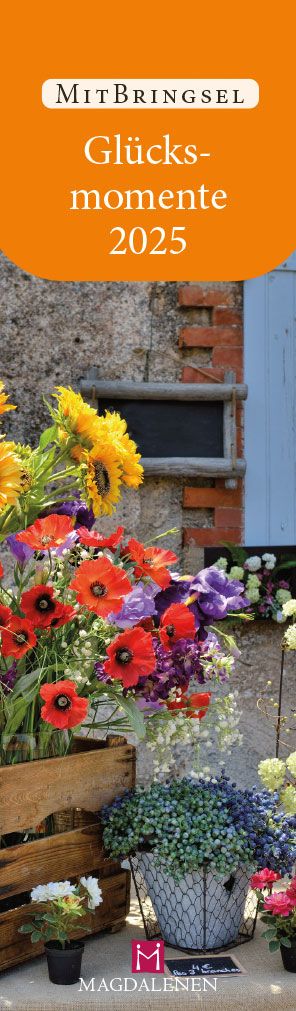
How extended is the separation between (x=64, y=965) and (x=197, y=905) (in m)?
0.20

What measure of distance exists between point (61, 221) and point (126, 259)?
0.73 ft

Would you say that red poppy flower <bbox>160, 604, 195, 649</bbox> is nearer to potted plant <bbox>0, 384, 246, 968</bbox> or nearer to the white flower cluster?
potted plant <bbox>0, 384, 246, 968</bbox>

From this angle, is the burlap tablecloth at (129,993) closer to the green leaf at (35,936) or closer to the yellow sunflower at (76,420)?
the green leaf at (35,936)

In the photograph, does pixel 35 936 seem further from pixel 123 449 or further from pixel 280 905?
pixel 123 449

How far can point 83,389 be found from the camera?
266 cm

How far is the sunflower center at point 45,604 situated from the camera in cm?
130

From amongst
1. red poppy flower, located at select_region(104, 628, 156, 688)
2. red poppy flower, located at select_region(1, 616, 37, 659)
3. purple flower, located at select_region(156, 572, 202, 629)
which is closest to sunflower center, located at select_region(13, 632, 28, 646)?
red poppy flower, located at select_region(1, 616, 37, 659)

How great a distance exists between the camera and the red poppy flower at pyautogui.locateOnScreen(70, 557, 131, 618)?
4.13 ft

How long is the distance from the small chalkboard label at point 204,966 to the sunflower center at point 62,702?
1.18 ft

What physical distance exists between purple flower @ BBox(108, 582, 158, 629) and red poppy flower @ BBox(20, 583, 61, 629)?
0.27ft

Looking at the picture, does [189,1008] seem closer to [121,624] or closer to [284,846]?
[284,846]

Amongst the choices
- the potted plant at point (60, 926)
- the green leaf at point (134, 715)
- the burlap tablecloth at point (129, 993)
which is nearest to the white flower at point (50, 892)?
the potted plant at point (60, 926)

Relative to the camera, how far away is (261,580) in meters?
2.60

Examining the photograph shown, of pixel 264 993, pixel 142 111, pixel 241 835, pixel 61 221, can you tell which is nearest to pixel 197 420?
pixel 61 221
